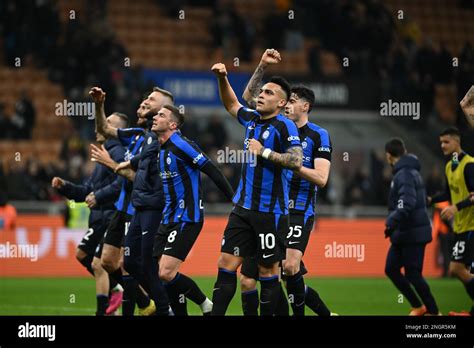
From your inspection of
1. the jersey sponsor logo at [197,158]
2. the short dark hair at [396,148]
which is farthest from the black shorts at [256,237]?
the short dark hair at [396,148]

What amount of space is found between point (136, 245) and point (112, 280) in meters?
2.05

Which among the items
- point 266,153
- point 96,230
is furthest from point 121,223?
point 266,153

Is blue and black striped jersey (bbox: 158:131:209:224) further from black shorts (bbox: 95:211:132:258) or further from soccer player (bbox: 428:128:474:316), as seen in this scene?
soccer player (bbox: 428:128:474:316)

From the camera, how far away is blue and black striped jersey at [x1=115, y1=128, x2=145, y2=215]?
1148 cm

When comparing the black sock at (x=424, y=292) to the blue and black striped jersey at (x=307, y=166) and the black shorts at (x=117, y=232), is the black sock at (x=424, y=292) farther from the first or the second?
the black shorts at (x=117, y=232)

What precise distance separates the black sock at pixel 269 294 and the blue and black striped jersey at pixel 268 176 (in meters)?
0.62

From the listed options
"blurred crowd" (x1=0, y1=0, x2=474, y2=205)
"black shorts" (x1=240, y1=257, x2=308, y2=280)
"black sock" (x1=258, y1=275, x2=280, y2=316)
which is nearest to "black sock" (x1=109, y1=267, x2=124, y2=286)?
"black shorts" (x1=240, y1=257, x2=308, y2=280)

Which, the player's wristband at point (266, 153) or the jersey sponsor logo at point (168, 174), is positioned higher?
the player's wristband at point (266, 153)

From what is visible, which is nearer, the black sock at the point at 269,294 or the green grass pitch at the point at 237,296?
the black sock at the point at 269,294

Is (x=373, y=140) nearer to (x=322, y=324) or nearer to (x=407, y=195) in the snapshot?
(x=407, y=195)

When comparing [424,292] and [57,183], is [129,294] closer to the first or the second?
[57,183]

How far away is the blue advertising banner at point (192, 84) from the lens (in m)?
25.5
